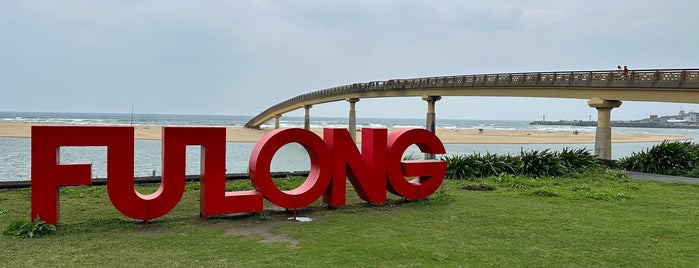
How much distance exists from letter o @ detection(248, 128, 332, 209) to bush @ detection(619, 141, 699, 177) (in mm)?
15154

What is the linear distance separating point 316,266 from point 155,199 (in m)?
4.00

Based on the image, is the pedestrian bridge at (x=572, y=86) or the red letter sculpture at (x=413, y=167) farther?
the pedestrian bridge at (x=572, y=86)

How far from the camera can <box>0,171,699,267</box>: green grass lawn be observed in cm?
685

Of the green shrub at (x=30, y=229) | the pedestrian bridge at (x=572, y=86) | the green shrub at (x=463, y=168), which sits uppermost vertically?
the pedestrian bridge at (x=572, y=86)

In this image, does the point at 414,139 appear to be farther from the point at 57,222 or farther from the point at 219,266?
the point at 57,222

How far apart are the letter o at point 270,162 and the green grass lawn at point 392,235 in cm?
41

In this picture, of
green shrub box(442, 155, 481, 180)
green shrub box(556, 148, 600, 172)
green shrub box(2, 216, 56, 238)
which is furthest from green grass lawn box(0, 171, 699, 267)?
green shrub box(556, 148, 600, 172)

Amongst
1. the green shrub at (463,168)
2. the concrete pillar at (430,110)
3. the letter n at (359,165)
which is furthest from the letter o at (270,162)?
the concrete pillar at (430,110)

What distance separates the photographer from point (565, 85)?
30.3m

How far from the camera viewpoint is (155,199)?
898 centimetres

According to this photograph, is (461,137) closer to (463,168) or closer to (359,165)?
(463,168)

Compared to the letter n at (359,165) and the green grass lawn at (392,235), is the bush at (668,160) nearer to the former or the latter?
the green grass lawn at (392,235)

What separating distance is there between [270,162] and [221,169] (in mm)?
924

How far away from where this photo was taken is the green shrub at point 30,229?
26.1 ft
